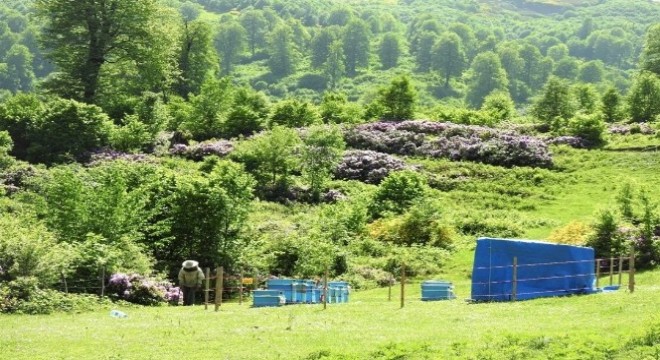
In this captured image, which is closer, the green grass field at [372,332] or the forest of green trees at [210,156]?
the green grass field at [372,332]

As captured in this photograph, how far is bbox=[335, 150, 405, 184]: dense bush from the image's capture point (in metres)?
62.6

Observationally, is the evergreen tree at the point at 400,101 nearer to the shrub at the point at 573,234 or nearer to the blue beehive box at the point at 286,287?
the shrub at the point at 573,234

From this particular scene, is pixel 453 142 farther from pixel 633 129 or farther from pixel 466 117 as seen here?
pixel 633 129

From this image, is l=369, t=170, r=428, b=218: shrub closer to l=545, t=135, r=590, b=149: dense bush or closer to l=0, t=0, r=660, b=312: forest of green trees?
l=0, t=0, r=660, b=312: forest of green trees

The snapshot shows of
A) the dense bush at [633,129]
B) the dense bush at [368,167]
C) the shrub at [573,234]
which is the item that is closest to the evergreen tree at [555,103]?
the dense bush at [633,129]

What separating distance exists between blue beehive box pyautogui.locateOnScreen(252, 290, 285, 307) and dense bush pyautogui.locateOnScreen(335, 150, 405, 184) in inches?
1238

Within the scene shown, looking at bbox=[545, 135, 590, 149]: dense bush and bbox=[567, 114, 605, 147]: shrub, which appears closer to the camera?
bbox=[545, 135, 590, 149]: dense bush

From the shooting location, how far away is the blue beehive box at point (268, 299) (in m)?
30.8

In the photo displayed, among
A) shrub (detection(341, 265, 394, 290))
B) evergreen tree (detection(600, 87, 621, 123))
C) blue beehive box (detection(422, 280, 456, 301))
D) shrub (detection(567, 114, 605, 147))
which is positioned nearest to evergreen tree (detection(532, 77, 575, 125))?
evergreen tree (detection(600, 87, 621, 123))

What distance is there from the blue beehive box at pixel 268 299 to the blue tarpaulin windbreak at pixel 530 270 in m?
7.35

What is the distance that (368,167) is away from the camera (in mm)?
63812

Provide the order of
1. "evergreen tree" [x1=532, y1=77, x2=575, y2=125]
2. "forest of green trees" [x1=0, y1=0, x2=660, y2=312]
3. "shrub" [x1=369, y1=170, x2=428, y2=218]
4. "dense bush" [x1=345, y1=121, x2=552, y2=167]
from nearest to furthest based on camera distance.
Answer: "forest of green trees" [x1=0, y1=0, x2=660, y2=312], "shrub" [x1=369, y1=170, x2=428, y2=218], "dense bush" [x1=345, y1=121, x2=552, y2=167], "evergreen tree" [x1=532, y1=77, x2=575, y2=125]

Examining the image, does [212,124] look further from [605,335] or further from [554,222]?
[605,335]

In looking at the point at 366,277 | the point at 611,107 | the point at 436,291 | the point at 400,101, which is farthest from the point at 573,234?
the point at 611,107
